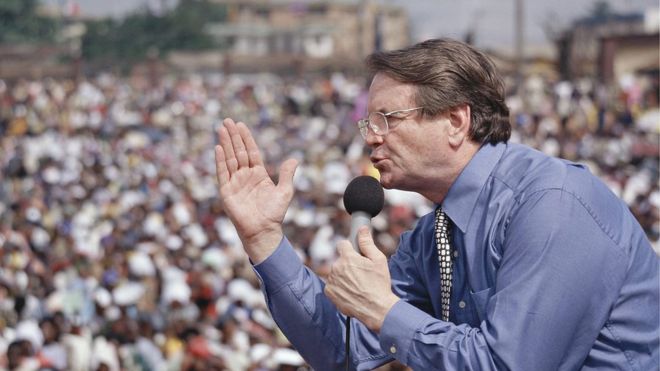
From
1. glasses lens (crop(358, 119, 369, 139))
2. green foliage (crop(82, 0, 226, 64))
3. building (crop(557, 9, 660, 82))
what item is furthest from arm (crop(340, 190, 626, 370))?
green foliage (crop(82, 0, 226, 64))

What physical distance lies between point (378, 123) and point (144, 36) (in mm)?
45461

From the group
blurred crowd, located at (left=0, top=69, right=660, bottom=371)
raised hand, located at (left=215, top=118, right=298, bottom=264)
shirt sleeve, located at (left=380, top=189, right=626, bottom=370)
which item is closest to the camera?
shirt sleeve, located at (left=380, top=189, right=626, bottom=370)

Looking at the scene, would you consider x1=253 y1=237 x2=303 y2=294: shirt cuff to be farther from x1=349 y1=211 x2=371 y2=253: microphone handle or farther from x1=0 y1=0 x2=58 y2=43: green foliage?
x1=0 y1=0 x2=58 y2=43: green foliage

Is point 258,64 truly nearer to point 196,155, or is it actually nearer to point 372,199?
point 196,155

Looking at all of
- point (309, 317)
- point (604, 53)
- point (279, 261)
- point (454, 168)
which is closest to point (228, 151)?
point (279, 261)

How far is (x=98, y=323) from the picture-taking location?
31.6 ft

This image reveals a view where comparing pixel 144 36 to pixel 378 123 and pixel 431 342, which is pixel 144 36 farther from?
pixel 431 342

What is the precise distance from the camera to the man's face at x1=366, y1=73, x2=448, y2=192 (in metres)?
2.33

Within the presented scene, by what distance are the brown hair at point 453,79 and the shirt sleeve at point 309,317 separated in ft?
1.41

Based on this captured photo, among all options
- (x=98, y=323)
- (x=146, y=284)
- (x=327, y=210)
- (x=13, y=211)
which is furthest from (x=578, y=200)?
(x=13, y=211)

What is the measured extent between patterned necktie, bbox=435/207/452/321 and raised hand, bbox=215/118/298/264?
1.06ft

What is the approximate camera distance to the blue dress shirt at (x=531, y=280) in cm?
208

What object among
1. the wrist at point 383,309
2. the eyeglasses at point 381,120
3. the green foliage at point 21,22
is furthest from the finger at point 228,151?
the green foliage at point 21,22

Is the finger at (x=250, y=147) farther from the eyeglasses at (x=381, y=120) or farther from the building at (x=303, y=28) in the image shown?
the building at (x=303, y=28)
